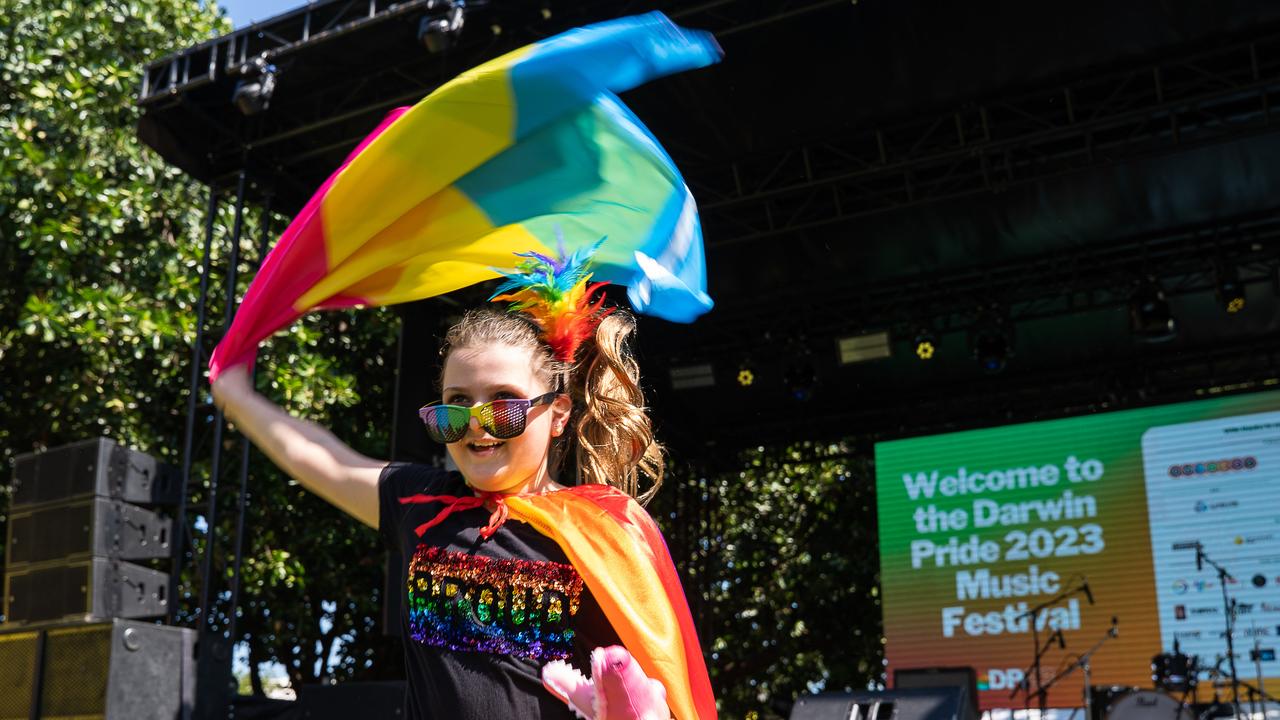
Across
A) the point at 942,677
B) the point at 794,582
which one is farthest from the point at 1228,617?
the point at 794,582

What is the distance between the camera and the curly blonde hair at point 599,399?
2125 mm

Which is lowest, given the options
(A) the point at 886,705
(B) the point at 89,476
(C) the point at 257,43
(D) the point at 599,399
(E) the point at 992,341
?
(A) the point at 886,705

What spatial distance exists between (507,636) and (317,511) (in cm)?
1021

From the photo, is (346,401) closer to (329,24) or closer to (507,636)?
(329,24)

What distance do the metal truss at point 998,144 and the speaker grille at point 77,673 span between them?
187 inches

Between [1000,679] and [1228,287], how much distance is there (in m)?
3.52

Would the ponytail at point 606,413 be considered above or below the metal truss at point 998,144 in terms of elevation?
below

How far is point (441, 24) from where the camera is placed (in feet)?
22.4

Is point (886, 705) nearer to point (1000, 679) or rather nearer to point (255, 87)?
point (1000, 679)

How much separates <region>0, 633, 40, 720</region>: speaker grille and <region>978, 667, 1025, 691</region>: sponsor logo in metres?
6.99

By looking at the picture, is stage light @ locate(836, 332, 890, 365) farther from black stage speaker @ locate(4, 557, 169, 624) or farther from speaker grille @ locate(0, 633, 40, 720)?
speaker grille @ locate(0, 633, 40, 720)

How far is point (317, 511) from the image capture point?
11.6 meters

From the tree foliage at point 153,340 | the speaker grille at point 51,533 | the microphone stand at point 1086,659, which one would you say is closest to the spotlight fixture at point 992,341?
the microphone stand at point 1086,659

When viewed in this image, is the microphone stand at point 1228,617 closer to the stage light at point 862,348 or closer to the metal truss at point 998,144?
the stage light at point 862,348
